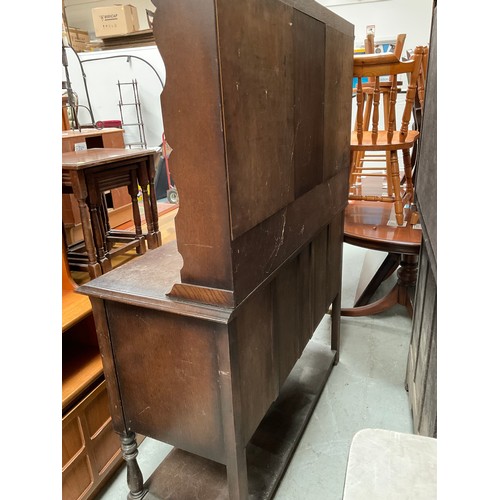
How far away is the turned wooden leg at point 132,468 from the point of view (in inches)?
49.3

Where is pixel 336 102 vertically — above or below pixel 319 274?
above

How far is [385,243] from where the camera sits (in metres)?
2.15

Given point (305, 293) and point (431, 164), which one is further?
point (305, 293)

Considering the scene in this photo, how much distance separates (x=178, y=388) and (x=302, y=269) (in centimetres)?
60

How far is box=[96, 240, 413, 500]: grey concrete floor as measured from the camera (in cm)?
151

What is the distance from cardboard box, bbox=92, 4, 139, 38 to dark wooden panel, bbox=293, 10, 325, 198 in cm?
515

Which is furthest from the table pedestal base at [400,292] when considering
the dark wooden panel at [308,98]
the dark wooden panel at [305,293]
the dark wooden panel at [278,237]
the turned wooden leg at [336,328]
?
the dark wooden panel at [308,98]

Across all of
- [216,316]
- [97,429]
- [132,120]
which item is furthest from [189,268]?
[132,120]

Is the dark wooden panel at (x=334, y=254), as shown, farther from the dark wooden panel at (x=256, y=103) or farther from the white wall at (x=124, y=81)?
the white wall at (x=124, y=81)

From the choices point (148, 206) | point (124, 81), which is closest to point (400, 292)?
point (148, 206)

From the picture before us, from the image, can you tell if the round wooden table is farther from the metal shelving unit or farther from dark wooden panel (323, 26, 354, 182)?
the metal shelving unit

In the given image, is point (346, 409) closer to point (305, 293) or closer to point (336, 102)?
point (305, 293)

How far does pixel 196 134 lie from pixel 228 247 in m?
0.25

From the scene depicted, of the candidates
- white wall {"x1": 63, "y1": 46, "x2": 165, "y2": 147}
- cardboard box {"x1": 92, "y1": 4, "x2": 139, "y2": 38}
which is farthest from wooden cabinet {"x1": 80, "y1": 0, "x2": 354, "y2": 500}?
cardboard box {"x1": 92, "y1": 4, "x2": 139, "y2": 38}
